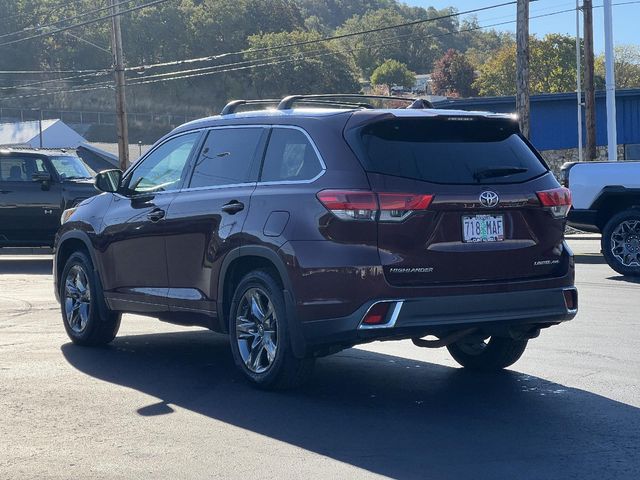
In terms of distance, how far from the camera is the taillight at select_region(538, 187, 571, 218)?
7.38m

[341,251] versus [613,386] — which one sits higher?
[341,251]

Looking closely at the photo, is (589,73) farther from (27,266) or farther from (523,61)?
(27,266)

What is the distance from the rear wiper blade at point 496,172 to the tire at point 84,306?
367 cm

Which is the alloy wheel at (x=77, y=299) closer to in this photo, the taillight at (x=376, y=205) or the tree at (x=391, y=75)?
the taillight at (x=376, y=205)

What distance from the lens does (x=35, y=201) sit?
19656 millimetres

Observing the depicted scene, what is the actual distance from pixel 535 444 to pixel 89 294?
15.3 feet

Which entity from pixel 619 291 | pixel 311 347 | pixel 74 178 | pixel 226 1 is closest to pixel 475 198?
pixel 311 347

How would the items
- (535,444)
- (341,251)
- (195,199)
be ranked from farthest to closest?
(195,199) → (341,251) → (535,444)

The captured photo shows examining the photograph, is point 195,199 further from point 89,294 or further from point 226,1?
point 226,1

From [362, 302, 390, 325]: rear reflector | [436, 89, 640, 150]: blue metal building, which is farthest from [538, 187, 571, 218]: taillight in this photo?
[436, 89, 640, 150]: blue metal building

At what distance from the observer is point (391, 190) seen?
6.86 metres

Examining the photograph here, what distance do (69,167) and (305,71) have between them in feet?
263

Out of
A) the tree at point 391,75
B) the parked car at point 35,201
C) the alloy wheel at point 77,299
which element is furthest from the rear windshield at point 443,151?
the tree at point 391,75

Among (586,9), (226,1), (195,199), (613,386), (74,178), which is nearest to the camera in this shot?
(613,386)
